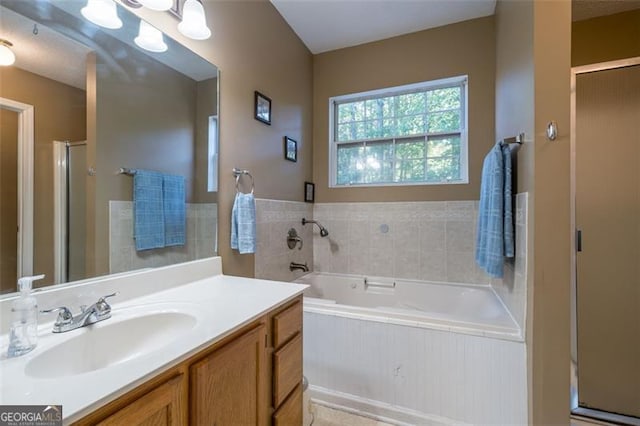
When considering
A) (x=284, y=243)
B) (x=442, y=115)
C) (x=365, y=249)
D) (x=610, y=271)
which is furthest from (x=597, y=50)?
(x=284, y=243)

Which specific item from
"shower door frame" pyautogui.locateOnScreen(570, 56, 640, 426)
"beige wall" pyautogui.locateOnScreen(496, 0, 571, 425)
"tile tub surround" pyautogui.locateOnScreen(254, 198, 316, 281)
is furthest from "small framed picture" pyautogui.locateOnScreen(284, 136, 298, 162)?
"shower door frame" pyautogui.locateOnScreen(570, 56, 640, 426)

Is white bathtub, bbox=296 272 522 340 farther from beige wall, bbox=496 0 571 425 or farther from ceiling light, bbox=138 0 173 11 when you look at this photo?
ceiling light, bbox=138 0 173 11

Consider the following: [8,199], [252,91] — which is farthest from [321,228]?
[8,199]

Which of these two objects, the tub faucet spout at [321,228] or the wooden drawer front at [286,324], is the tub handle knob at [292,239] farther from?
the wooden drawer front at [286,324]

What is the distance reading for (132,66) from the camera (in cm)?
122

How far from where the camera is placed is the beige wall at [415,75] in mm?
2357

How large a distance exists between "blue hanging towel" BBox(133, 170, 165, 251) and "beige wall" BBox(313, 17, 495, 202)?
1.77 metres

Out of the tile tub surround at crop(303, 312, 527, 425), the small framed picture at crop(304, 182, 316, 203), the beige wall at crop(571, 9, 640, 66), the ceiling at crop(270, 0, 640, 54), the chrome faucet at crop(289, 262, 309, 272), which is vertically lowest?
the tile tub surround at crop(303, 312, 527, 425)

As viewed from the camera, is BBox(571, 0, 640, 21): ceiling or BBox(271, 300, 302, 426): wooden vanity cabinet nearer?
BBox(271, 300, 302, 426): wooden vanity cabinet

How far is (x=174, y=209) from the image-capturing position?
4.73 ft

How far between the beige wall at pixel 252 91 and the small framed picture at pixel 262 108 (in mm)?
49

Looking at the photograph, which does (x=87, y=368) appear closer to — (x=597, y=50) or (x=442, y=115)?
(x=442, y=115)

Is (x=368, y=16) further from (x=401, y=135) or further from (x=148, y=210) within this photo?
(x=148, y=210)

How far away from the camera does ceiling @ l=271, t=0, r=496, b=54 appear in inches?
86.1
